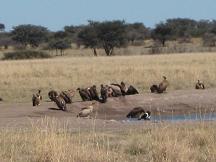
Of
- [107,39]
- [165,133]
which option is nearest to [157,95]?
[165,133]

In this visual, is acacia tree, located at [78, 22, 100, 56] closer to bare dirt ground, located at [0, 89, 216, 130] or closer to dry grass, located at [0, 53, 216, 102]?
dry grass, located at [0, 53, 216, 102]

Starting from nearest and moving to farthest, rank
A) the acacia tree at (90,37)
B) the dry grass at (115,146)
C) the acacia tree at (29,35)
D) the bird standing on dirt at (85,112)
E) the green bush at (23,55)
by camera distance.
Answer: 1. the dry grass at (115,146)
2. the bird standing on dirt at (85,112)
3. the green bush at (23,55)
4. the acacia tree at (90,37)
5. the acacia tree at (29,35)

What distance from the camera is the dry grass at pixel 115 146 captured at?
1016 cm

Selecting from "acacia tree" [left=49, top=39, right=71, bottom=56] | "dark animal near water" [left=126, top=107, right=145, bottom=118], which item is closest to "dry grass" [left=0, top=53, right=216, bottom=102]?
"dark animal near water" [left=126, top=107, right=145, bottom=118]

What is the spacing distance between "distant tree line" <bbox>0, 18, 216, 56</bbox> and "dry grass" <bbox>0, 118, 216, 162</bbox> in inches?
2475

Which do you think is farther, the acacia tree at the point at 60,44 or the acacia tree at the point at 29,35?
the acacia tree at the point at 29,35

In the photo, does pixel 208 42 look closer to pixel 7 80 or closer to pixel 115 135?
pixel 7 80

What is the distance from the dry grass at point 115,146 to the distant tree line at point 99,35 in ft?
206

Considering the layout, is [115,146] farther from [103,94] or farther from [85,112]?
[103,94]

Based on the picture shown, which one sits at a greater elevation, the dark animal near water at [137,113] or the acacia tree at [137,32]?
the acacia tree at [137,32]

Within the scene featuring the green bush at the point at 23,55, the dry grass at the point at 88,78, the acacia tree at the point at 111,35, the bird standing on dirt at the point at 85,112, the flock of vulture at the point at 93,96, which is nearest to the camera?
the bird standing on dirt at the point at 85,112

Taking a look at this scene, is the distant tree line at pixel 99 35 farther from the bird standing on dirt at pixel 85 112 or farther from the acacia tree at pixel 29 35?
the bird standing on dirt at pixel 85 112

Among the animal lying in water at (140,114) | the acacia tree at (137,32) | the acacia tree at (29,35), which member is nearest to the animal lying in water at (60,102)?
the animal lying in water at (140,114)

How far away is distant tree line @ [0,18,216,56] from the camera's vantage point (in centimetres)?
8056
